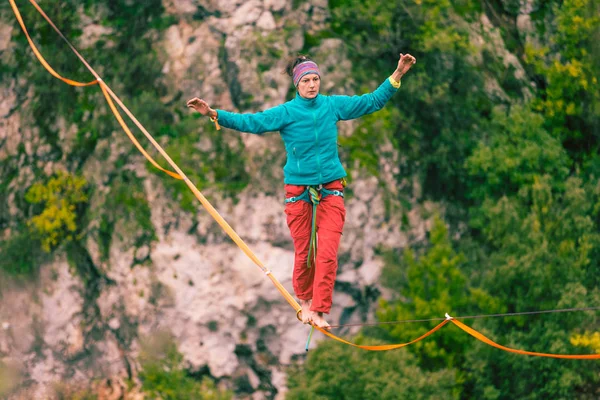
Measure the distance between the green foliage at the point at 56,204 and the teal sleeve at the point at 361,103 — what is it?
52.4ft

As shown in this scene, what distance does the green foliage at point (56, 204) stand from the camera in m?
23.1

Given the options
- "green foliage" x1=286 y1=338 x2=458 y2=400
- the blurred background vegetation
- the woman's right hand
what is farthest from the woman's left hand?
"green foliage" x1=286 y1=338 x2=458 y2=400

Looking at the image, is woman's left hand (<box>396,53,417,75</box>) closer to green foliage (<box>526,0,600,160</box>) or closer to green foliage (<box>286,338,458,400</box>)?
green foliage (<box>286,338,458,400</box>)

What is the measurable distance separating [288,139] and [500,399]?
16211 millimetres

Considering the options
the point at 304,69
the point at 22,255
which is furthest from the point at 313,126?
the point at 22,255

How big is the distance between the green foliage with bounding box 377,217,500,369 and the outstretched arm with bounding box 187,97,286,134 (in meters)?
15.0

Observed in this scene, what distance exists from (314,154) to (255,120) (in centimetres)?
59

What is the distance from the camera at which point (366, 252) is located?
23.0 meters

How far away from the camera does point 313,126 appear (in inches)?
307

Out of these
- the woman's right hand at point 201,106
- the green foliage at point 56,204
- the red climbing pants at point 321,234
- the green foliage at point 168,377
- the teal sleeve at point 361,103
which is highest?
the green foliage at point 56,204

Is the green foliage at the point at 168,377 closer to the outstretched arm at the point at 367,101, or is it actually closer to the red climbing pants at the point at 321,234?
the red climbing pants at the point at 321,234

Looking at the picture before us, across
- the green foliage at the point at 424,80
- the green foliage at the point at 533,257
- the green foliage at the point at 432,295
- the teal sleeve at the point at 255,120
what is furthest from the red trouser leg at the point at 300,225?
the green foliage at the point at 533,257

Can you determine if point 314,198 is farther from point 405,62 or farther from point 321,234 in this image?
point 405,62

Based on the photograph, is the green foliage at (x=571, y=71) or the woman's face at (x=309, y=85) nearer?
the woman's face at (x=309, y=85)
